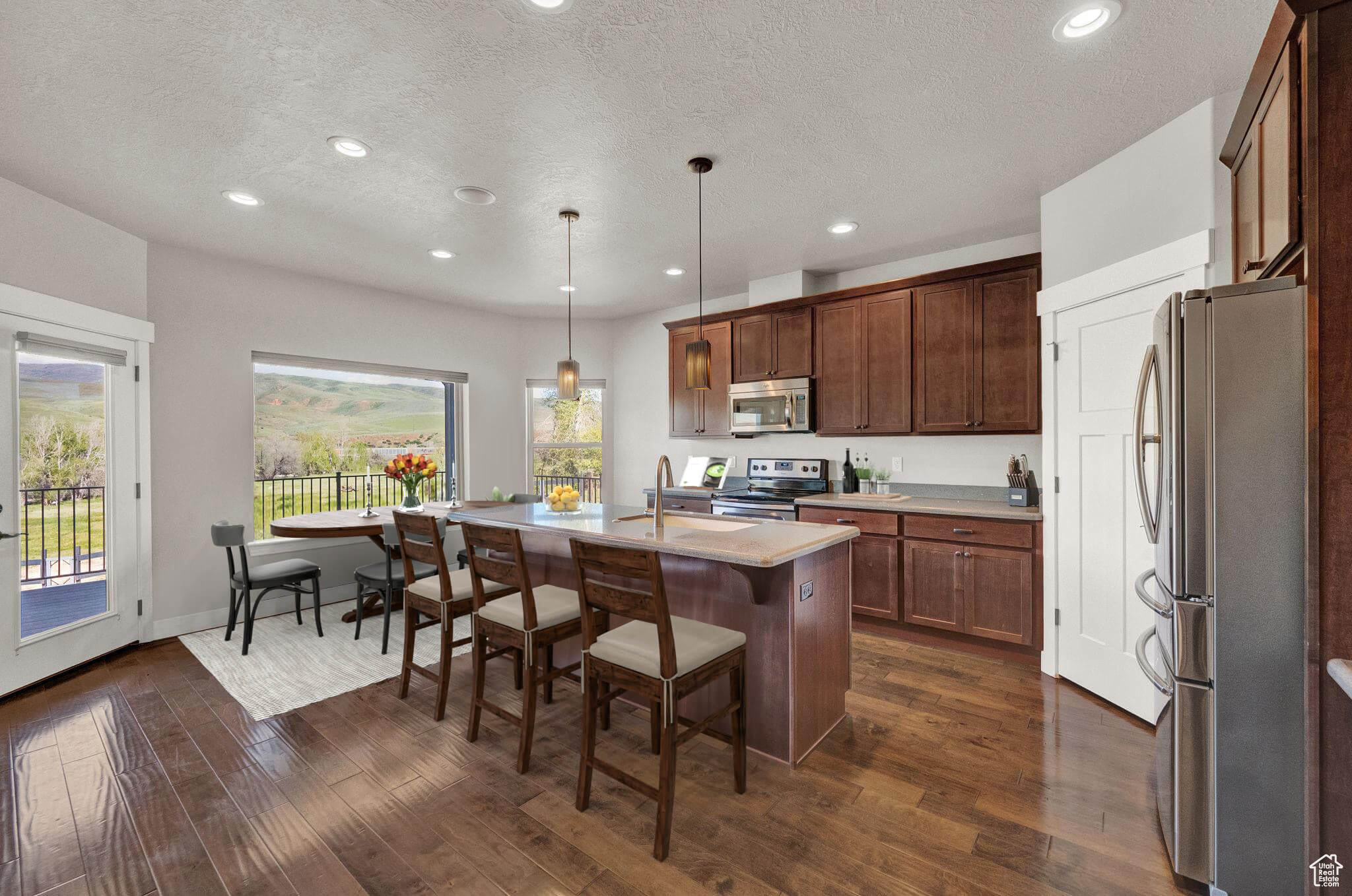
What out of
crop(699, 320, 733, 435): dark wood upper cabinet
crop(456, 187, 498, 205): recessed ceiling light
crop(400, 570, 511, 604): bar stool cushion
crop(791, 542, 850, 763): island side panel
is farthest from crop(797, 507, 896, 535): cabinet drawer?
crop(456, 187, 498, 205): recessed ceiling light

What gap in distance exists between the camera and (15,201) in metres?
3.06

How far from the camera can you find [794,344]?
15.3ft

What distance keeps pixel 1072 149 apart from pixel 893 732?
114 inches

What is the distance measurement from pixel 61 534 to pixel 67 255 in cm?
166

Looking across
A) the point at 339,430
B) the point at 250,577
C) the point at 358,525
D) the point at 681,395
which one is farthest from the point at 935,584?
the point at 339,430

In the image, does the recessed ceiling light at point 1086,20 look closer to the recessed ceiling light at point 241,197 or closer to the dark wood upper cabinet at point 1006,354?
the dark wood upper cabinet at point 1006,354

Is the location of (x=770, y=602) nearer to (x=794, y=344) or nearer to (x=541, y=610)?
(x=541, y=610)

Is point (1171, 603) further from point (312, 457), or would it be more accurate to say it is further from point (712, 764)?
point (312, 457)

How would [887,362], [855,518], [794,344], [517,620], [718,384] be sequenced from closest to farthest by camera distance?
[517,620] → [855,518] → [887,362] → [794,344] → [718,384]

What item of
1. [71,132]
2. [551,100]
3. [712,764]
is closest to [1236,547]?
[712,764]

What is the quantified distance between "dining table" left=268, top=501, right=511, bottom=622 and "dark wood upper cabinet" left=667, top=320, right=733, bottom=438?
1800 mm

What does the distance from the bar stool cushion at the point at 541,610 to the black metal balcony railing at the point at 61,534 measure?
280 cm

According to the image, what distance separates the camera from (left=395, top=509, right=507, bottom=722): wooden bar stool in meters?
2.76

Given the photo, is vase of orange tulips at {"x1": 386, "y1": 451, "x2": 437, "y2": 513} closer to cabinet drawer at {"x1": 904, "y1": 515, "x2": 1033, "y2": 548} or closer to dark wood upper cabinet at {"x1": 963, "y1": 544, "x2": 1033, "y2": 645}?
cabinet drawer at {"x1": 904, "y1": 515, "x2": 1033, "y2": 548}
